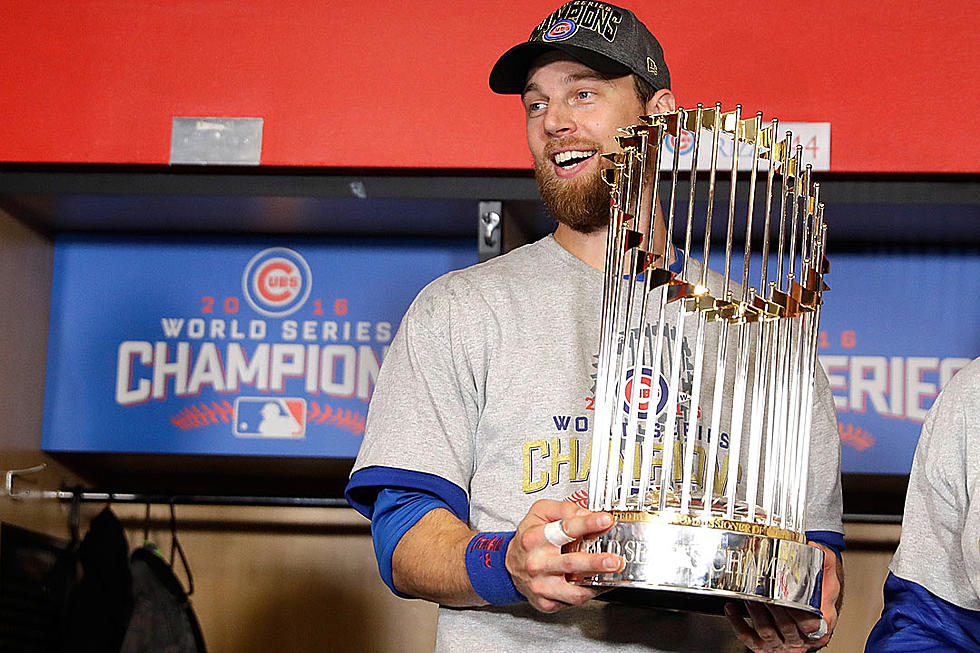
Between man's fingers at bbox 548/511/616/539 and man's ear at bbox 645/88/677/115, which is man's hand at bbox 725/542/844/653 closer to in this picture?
man's fingers at bbox 548/511/616/539

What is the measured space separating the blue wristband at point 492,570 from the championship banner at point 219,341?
47.2 inches

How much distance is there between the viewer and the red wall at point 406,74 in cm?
202

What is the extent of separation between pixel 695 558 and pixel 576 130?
591mm

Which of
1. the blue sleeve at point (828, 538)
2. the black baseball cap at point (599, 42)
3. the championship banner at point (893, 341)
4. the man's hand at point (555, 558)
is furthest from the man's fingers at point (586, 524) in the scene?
the championship banner at point (893, 341)

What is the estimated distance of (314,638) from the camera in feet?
7.82

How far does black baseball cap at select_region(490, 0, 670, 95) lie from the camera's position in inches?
52.4

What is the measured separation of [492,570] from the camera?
1.01 meters

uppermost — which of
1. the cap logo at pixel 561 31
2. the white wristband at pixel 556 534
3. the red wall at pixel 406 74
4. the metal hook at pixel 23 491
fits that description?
the red wall at pixel 406 74

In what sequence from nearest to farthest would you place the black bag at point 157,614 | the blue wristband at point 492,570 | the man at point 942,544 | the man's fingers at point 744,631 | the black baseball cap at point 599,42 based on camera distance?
the blue wristband at point 492,570
the man's fingers at point 744,631
the man at point 942,544
the black baseball cap at point 599,42
the black bag at point 157,614

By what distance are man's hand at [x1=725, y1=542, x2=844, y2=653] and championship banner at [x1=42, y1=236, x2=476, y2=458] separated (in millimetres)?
1178

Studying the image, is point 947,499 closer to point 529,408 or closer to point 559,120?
point 529,408

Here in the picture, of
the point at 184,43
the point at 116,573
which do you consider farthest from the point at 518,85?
the point at 116,573

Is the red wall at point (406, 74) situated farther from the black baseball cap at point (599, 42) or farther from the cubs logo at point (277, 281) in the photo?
the black baseball cap at point (599, 42)

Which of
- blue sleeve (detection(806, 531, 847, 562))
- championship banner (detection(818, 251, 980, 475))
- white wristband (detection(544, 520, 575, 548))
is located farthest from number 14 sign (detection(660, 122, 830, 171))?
white wristband (detection(544, 520, 575, 548))
